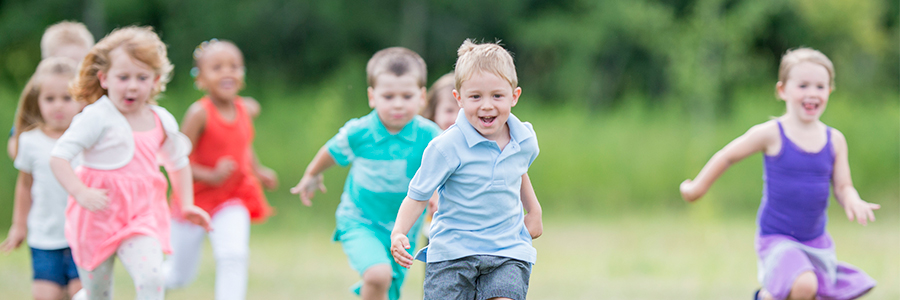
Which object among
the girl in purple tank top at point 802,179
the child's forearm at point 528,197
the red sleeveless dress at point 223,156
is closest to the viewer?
the child's forearm at point 528,197

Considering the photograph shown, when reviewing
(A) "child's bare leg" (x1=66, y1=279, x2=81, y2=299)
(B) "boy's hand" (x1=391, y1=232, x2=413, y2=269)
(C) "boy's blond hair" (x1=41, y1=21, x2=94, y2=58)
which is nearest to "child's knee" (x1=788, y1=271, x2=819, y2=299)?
(B) "boy's hand" (x1=391, y1=232, x2=413, y2=269)

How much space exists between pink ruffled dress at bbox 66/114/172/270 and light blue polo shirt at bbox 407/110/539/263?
1507 millimetres

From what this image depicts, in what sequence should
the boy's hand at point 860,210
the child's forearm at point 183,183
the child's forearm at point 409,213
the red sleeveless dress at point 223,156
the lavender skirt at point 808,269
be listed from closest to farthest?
the child's forearm at point 409,213
the boy's hand at point 860,210
the child's forearm at point 183,183
the lavender skirt at point 808,269
the red sleeveless dress at point 223,156

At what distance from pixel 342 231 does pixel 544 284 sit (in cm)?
350

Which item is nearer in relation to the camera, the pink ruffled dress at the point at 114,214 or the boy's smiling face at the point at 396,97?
the pink ruffled dress at the point at 114,214

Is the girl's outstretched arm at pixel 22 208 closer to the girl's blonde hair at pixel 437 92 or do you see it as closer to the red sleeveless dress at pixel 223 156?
the red sleeveless dress at pixel 223 156

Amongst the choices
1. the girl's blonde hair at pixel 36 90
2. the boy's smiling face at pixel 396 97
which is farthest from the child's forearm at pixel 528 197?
the girl's blonde hair at pixel 36 90

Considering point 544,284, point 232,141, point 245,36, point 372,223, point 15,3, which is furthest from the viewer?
point 245,36

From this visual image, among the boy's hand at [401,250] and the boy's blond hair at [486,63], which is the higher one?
the boy's blond hair at [486,63]

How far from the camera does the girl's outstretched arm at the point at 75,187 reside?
3.94m

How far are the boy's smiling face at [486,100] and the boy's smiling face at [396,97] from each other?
103 cm

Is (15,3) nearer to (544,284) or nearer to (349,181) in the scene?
(544,284)

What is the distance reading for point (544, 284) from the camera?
308 inches

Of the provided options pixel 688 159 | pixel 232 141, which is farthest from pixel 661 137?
pixel 232 141
